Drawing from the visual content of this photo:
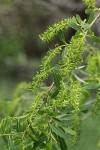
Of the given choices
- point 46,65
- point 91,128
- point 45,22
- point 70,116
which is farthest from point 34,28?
point 46,65

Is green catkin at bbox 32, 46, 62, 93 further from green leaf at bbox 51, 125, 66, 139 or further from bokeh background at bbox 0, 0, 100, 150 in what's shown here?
bokeh background at bbox 0, 0, 100, 150

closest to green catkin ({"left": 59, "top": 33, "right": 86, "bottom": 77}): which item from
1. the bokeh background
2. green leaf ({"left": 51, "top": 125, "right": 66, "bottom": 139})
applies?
green leaf ({"left": 51, "top": 125, "right": 66, "bottom": 139})

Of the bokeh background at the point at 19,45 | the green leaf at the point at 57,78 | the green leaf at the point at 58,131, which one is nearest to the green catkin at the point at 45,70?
the green leaf at the point at 57,78

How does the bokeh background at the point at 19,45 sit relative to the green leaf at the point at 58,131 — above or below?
above

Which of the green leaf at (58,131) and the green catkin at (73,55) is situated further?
the green leaf at (58,131)

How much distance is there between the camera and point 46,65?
1.33 metres

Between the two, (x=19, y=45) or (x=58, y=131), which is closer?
(x=58, y=131)

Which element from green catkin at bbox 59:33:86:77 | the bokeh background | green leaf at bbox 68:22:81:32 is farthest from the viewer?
the bokeh background

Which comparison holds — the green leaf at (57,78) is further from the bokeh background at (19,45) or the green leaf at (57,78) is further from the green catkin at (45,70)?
the bokeh background at (19,45)

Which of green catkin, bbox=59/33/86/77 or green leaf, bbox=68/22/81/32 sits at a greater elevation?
green leaf, bbox=68/22/81/32

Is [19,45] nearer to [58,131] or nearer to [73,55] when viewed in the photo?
[58,131]

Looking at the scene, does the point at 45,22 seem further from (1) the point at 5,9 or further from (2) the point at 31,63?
(1) the point at 5,9

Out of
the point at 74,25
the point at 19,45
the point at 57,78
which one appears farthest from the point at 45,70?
the point at 19,45

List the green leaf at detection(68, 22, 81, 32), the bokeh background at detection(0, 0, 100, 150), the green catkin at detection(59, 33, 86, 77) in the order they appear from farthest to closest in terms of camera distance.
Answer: the bokeh background at detection(0, 0, 100, 150) < the green leaf at detection(68, 22, 81, 32) < the green catkin at detection(59, 33, 86, 77)
